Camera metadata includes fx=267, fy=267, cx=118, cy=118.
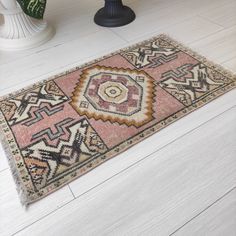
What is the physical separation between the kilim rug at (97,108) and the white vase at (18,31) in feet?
1.28

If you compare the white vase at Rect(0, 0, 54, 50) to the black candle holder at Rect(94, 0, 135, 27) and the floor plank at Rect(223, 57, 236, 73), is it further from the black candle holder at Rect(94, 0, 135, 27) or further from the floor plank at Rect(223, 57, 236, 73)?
the floor plank at Rect(223, 57, 236, 73)

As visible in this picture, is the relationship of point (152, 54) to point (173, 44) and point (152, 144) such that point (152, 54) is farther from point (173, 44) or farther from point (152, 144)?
point (152, 144)

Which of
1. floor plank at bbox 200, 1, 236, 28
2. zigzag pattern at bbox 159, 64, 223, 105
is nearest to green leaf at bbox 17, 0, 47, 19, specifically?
zigzag pattern at bbox 159, 64, 223, 105

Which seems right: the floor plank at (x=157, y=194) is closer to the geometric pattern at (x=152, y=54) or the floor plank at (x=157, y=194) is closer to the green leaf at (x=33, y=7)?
the geometric pattern at (x=152, y=54)

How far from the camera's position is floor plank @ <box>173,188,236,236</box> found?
2.53 feet

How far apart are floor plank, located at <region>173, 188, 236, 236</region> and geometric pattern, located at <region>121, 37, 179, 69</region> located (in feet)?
2.59

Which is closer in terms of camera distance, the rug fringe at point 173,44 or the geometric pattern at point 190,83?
the geometric pattern at point 190,83

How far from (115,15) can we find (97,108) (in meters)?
0.84

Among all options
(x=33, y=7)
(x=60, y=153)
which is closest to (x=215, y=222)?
(x=60, y=153)

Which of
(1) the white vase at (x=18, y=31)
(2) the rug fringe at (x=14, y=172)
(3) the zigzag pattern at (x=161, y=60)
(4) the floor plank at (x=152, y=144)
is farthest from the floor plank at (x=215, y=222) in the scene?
(1) the white vase at (x=18, y=31)

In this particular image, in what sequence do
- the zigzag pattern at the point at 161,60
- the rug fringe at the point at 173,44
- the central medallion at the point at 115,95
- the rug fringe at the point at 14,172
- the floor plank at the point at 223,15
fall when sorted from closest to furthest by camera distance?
the rug fringe at the point at 14,172 → the central medallion at the point at 115,95 → the rug fringe at the point at 173,44 → the zigzag pattern at the point at 161,60 → the floor plank at the point at 223,15

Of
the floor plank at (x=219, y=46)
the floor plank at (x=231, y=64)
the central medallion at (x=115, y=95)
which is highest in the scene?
the floor plank at (x=219, y=46)

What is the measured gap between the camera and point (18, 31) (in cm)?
156

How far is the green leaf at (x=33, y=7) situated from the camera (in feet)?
4.38
